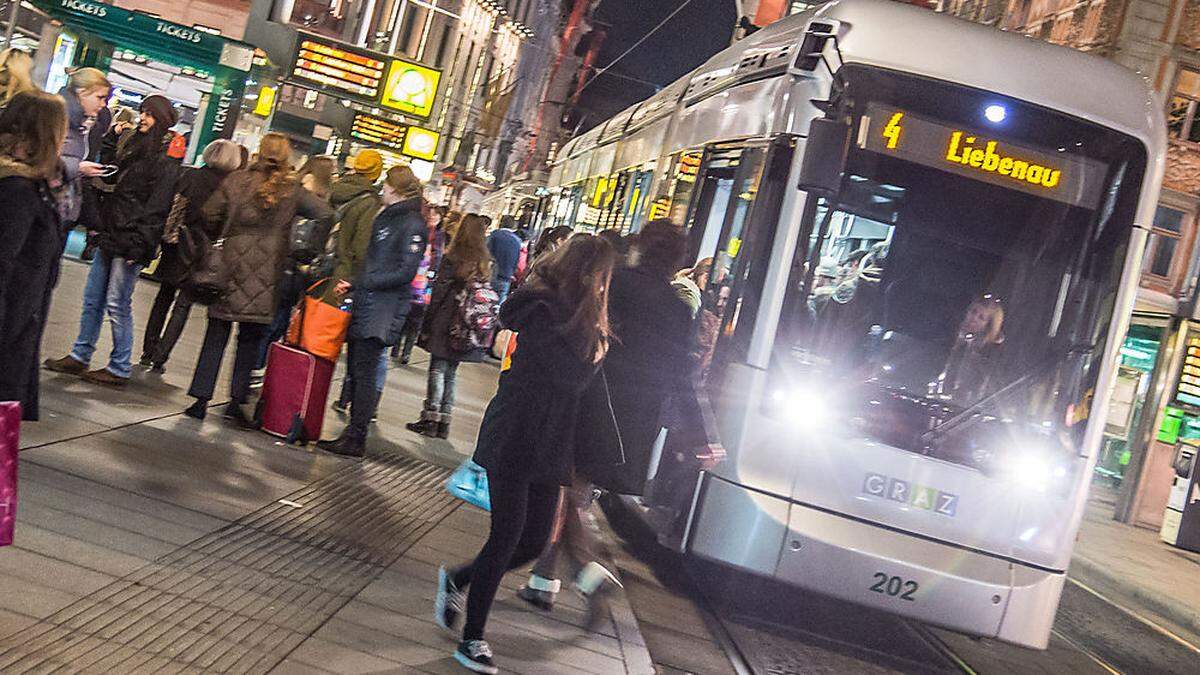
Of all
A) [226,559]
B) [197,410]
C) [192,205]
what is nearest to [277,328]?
[192,205]

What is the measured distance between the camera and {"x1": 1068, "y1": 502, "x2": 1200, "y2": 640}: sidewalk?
14.8m

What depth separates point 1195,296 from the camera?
26.8m

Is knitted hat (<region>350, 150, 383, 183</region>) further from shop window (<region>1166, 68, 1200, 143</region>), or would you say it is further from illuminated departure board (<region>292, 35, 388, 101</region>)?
shop window (<region>1166, 68, 1200, 143</region>)

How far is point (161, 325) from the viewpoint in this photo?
11836 mm

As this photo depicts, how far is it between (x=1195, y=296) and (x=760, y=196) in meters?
20.0

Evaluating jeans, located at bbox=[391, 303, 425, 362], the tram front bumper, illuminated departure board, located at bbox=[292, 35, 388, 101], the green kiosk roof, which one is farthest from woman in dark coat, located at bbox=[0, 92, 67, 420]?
illuminated departure board, located at bbox=[292, 35, 388, 101]

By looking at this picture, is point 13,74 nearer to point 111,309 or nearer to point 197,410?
point 111,309

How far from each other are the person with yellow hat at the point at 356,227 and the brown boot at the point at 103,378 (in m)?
1.45

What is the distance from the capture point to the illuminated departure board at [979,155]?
28.6 feet

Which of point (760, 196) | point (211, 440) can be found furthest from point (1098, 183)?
point (211, 440)

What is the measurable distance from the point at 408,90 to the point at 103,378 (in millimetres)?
19429

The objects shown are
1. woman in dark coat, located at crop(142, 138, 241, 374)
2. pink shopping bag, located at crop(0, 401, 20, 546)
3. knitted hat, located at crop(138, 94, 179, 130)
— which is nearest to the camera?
pink shopping bag, located at crop(0, 401, 20, 546)

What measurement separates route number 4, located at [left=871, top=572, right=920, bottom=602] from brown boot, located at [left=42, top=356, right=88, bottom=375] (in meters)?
5.24

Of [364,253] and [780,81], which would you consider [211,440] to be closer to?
[364,253]
